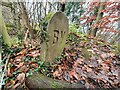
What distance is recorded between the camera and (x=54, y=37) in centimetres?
267

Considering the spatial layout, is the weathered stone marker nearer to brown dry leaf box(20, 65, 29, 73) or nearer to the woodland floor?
the woodland floor

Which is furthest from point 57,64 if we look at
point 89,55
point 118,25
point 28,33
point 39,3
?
point 118,25

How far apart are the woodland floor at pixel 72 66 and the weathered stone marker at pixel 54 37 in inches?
4.4

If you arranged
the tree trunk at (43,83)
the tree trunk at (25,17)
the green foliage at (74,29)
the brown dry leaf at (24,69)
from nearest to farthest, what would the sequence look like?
the tree trunk at (43,83) < the brown dry leaf at (24,69) < the tree trunk at (25,17) < the green foliage at (74,29)

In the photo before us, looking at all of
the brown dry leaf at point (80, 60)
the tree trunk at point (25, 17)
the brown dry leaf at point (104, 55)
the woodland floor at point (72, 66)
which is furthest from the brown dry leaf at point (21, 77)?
the brown dry leaf at point (104, 55)

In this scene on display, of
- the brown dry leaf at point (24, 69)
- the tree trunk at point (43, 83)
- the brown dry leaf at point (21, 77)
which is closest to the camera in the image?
the tree trunk at point (43, 83)

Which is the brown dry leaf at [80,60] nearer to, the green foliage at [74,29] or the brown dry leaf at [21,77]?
the brown dry leaf at [21,77]

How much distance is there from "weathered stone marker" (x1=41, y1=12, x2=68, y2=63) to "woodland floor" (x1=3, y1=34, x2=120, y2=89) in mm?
112

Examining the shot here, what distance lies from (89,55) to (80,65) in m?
0.40

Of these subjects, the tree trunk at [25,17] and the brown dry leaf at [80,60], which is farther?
the tree trunk at [25,17]

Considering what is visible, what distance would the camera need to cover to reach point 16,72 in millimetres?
2717

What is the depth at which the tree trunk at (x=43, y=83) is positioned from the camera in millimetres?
2471

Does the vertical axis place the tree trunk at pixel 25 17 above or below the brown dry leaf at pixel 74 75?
above

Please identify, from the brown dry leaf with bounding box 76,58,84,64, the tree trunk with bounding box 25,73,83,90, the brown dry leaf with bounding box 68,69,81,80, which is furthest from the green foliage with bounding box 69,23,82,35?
the tree trunk with bounding box 25,73,83,90
